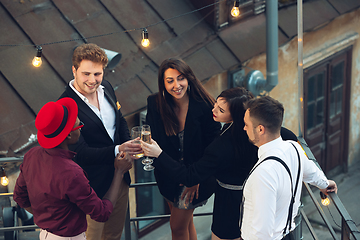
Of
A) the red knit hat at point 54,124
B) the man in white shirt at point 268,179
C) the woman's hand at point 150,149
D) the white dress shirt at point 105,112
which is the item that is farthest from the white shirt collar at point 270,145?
the white dress shirt at point 105,112

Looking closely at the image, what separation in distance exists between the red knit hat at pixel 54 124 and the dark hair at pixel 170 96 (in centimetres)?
96

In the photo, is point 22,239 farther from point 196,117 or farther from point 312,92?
point 312,92

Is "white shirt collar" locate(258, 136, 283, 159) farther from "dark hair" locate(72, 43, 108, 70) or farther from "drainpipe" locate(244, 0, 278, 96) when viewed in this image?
"drainpipe" locate(244, 0, 278, 96)

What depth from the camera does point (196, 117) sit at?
329 centimetres

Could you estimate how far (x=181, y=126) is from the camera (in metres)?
3.36

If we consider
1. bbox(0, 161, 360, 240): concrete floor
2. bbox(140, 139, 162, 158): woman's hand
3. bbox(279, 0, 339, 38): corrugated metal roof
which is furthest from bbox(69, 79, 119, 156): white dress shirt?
bbox(279, 0, 339, 38): corrugated metal roof

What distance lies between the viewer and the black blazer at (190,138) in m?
3.29

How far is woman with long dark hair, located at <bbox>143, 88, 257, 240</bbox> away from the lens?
2.76 meters

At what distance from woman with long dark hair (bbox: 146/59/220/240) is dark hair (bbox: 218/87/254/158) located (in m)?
0.52

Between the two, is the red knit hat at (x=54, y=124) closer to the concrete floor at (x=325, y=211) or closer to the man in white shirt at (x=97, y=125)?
the man in white shirt at (x=97, y=125)

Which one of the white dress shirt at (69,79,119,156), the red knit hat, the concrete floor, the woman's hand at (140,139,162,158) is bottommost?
the concrete floor

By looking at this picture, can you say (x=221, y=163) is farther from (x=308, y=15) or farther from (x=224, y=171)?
(x=308, y=15)

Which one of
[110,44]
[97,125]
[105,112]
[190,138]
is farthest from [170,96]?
[110,44]

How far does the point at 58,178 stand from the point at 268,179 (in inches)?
45.9
